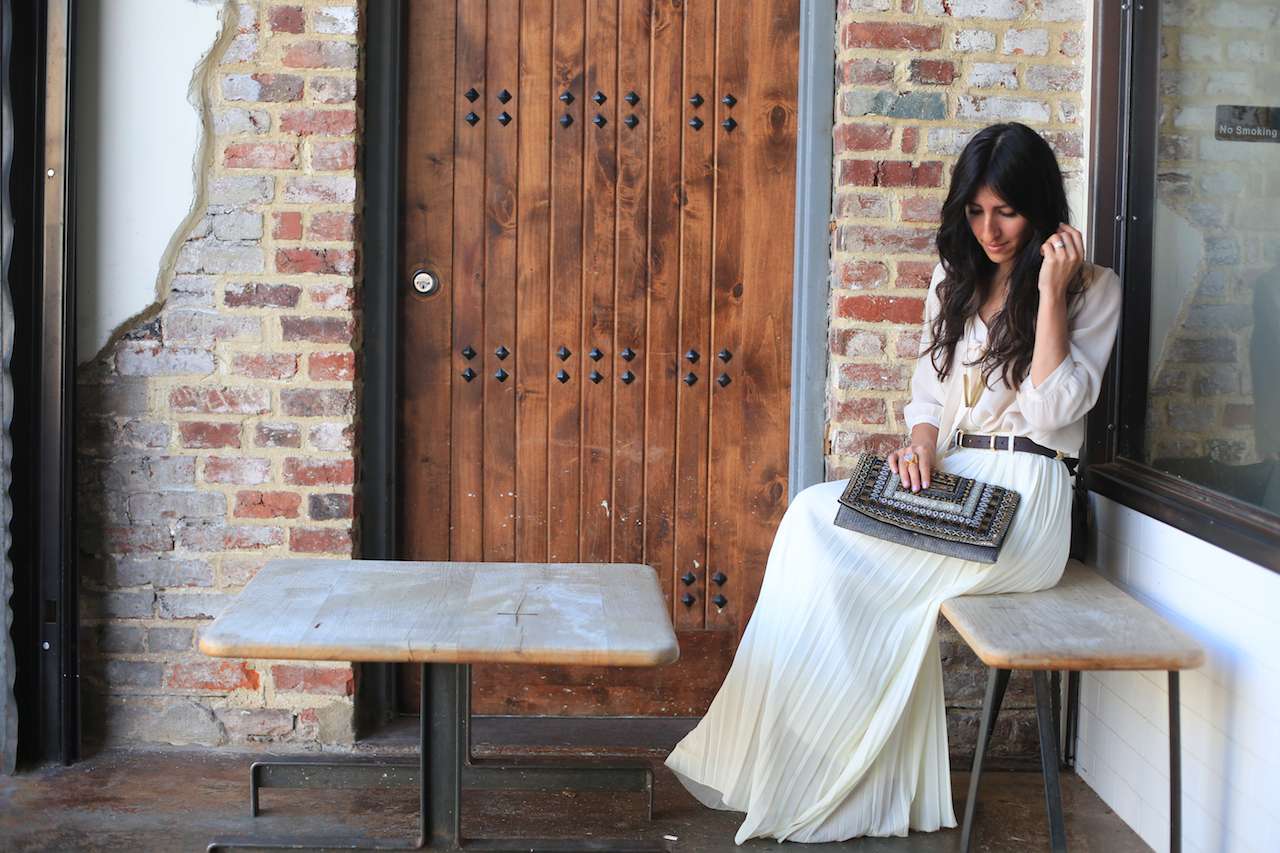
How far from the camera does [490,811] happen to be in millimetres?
2367

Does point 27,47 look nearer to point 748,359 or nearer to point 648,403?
point 648,403

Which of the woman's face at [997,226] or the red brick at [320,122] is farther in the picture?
the red brick at [320,122]

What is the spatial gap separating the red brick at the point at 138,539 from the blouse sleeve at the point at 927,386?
6.59 feet

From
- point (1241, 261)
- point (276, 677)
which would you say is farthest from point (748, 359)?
point (276, 677)

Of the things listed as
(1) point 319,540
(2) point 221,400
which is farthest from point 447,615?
(2) point 221,400

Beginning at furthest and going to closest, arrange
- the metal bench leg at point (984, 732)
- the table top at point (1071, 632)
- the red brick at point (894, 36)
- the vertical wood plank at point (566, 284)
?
the vertical wood plank at point (566, 284) < the red brick at point (894, 36) < the metal bench leg at point (984, 732) < the table top at point (1071, 632)

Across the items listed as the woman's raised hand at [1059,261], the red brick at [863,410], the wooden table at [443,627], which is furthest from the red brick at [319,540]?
the woman's raised hand at [1059,261]

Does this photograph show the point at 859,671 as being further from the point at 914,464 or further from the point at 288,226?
the point at 288,226

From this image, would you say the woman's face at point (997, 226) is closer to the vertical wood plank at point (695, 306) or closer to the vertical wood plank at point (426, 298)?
the vertical wood plank at point (695, 306)

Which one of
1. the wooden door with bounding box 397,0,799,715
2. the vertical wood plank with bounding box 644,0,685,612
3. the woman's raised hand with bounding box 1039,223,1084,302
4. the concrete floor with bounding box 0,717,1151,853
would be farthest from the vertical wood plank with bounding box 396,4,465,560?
the woman's raised hand with bounding box 1039,223,1084,302

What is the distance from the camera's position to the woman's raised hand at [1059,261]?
207cm

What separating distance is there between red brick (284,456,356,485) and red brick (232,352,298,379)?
0.23 meters

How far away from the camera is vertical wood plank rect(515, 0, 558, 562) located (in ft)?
9.03

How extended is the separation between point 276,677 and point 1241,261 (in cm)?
259
